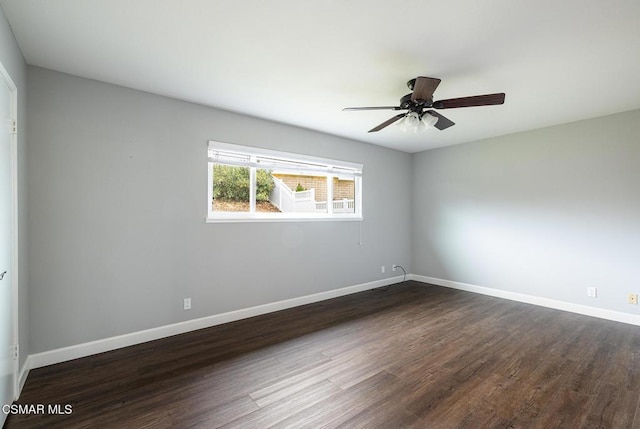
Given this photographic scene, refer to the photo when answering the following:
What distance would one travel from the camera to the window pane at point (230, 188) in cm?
348

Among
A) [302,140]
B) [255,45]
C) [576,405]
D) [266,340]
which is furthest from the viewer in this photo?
[302,140]

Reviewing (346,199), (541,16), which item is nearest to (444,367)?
(541,16)

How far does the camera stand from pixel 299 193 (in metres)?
4.21

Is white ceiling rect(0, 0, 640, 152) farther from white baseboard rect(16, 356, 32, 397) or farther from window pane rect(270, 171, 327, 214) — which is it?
white baseboard rect(16, 356, 32, 397)

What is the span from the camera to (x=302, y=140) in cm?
411

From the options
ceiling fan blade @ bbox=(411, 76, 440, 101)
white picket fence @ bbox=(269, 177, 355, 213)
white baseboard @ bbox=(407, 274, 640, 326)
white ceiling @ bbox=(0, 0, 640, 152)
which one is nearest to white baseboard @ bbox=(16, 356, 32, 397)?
white ceiling @ bbox=(0, 0, 640, 152)

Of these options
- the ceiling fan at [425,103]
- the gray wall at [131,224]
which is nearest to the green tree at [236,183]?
the gray wall at [131,224]

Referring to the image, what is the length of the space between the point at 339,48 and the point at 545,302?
4.38m

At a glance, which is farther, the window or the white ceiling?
the window

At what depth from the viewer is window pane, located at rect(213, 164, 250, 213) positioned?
137 inches

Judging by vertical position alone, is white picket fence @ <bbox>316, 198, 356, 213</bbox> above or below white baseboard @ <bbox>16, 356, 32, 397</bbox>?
above

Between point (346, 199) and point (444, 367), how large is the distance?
2948 millimetres

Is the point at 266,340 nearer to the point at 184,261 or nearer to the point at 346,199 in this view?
the point at 184,261

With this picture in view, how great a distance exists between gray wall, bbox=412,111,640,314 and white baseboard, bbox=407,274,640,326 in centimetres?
6
